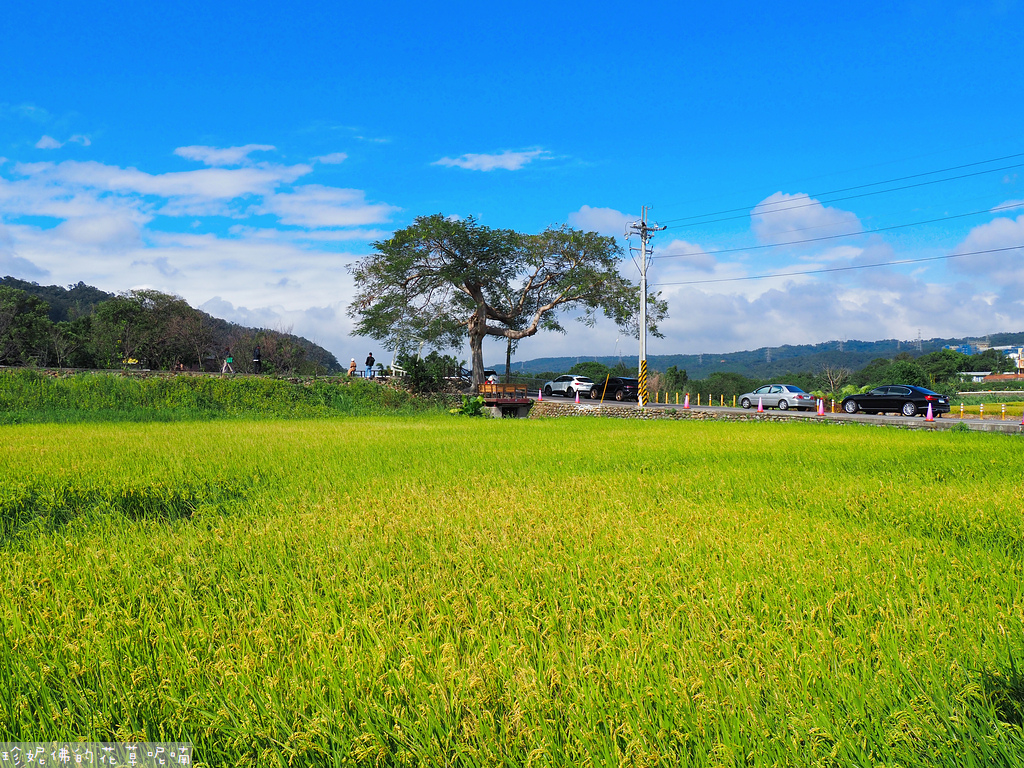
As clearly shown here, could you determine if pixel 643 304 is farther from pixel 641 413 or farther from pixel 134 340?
pixel 134 340

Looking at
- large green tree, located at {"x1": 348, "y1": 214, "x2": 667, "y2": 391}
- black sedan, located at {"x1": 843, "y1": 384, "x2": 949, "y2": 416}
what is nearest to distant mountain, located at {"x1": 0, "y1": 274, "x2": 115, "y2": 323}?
large green tree, located at {"x1": 348, "y1": 214, "x2": 667, "y2": 391}

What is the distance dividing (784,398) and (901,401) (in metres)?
6.13

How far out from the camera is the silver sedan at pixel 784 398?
1330 inches

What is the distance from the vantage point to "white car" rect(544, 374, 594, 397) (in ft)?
146

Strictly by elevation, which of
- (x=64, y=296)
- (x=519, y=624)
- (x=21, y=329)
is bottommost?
(x=519, y=624)

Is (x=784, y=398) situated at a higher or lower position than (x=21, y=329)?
lower

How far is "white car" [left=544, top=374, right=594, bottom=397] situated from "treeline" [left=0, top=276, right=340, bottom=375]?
16.6 m

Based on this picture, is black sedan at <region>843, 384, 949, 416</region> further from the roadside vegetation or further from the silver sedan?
the roadside vegetation

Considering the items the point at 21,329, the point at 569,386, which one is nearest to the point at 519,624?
the point at 569,386

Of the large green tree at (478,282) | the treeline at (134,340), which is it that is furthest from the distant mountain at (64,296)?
the large green tree at (478,282)

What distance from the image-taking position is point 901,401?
29.2m

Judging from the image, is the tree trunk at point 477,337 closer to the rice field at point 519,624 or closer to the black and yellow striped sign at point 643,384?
the black and yellow striped sign at point 643,384

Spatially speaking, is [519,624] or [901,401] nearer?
[519,624]

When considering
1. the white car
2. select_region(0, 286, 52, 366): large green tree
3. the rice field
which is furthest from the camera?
the white car
